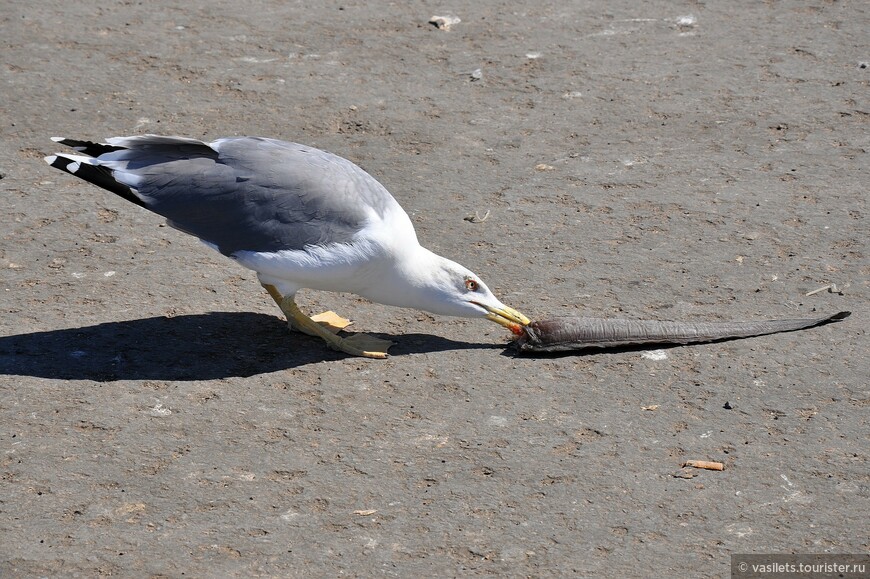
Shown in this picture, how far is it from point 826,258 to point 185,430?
3.78 metres

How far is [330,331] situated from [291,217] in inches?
27.7

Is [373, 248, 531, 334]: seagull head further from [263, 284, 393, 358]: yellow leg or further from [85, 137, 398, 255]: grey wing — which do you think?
[85, 137, 398, 255]: grey wing

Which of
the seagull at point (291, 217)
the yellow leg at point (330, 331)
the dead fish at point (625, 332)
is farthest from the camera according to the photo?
the yellow leg at point (330, 331)

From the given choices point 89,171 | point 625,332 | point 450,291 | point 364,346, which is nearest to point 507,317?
point 450,291

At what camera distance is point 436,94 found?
8.48 metres

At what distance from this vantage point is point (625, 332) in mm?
5516

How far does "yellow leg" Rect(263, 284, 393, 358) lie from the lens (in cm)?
560

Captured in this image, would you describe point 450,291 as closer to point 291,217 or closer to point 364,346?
point 364,346

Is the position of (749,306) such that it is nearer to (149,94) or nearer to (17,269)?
(17,269)

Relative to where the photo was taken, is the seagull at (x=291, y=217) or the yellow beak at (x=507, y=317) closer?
the seagull at (x=291, y=217)

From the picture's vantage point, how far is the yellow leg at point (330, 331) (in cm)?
560

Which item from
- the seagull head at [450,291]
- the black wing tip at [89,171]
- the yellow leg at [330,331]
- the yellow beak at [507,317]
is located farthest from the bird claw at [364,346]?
the black wing tip at [89,171]

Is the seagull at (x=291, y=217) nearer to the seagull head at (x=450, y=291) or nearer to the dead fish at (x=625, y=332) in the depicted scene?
the seagull head at (x=450, y=291)

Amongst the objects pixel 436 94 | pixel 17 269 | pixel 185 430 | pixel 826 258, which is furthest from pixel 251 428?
pixel 436 94
